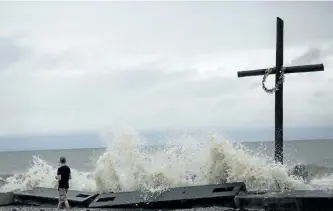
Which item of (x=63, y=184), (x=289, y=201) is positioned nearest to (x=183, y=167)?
(x=63, y=184)

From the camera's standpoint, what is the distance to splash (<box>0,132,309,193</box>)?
1283 cm

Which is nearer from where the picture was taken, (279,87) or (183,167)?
(279,87)

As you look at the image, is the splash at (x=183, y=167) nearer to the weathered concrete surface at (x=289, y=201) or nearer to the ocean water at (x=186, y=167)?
the ocean water at (x=186, y=167)

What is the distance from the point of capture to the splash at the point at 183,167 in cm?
1283

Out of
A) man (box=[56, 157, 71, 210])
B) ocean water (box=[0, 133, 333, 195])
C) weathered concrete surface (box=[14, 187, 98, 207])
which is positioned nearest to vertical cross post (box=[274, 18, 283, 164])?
ocean water (box=[0, 133, 333, 195])

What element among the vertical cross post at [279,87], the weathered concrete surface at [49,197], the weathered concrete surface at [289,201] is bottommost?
the weathered concrete surface at [49,197]

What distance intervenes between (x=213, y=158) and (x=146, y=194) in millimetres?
3151

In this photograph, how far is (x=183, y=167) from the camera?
14.6 meters

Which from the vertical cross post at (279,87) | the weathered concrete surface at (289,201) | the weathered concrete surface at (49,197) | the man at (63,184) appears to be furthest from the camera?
the weathered concrete surface at (49,197)

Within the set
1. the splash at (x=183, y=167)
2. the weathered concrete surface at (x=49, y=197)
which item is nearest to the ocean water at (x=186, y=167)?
the splash at (x=183, y=167)

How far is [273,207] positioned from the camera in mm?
9422

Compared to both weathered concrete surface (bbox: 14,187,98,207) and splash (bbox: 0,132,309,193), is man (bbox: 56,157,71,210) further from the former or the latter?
splash (bbox: 0,132,309,193)

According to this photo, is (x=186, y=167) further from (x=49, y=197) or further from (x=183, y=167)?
(x=49, y=197)

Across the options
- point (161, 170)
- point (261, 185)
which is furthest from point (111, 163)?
point (261, 185)
